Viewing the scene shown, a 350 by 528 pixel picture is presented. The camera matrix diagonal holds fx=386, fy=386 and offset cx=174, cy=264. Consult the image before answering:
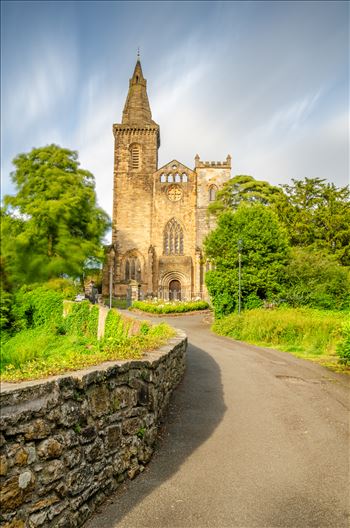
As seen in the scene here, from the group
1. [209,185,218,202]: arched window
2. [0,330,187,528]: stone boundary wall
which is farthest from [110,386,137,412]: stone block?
[209,185,218,202]: arched window

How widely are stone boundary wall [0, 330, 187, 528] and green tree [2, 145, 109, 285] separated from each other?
1.02 m

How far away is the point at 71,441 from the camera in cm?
359

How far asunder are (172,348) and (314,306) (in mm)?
15924

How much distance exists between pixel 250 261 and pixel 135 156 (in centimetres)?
2791

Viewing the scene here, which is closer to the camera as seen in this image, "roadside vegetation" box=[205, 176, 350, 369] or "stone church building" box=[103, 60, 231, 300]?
"roadside vegetation" box=[205, 176, 350, 369]

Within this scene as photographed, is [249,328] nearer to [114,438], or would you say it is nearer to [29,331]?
[29,331]

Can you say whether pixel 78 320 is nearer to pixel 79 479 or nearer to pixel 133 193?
pixel 79 479

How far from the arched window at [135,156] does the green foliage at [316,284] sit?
2699cm

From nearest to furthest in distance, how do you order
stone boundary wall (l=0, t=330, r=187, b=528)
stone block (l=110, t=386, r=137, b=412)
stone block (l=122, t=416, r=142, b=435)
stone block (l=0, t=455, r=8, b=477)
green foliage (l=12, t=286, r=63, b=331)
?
1. stone block (l=0, t=455, r=8, b=477)
2. stone boundary wall (l=0, t=330, r=187, b=528)
3. green foliage (l=12, t=286, r=63, b=331)
4. stone block (l=110, t=386, r=137, b=412)
5. stone block (l=122, t=416, r=142, b=435)

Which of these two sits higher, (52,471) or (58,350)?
(52,471)

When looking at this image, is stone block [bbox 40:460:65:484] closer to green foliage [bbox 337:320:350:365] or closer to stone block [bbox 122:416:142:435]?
stone block [bbox 122:416:142:435]

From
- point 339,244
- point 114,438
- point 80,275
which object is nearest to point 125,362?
point 114,438

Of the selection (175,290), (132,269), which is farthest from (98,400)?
(132,269)

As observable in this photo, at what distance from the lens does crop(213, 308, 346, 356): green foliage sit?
45.2 feet
